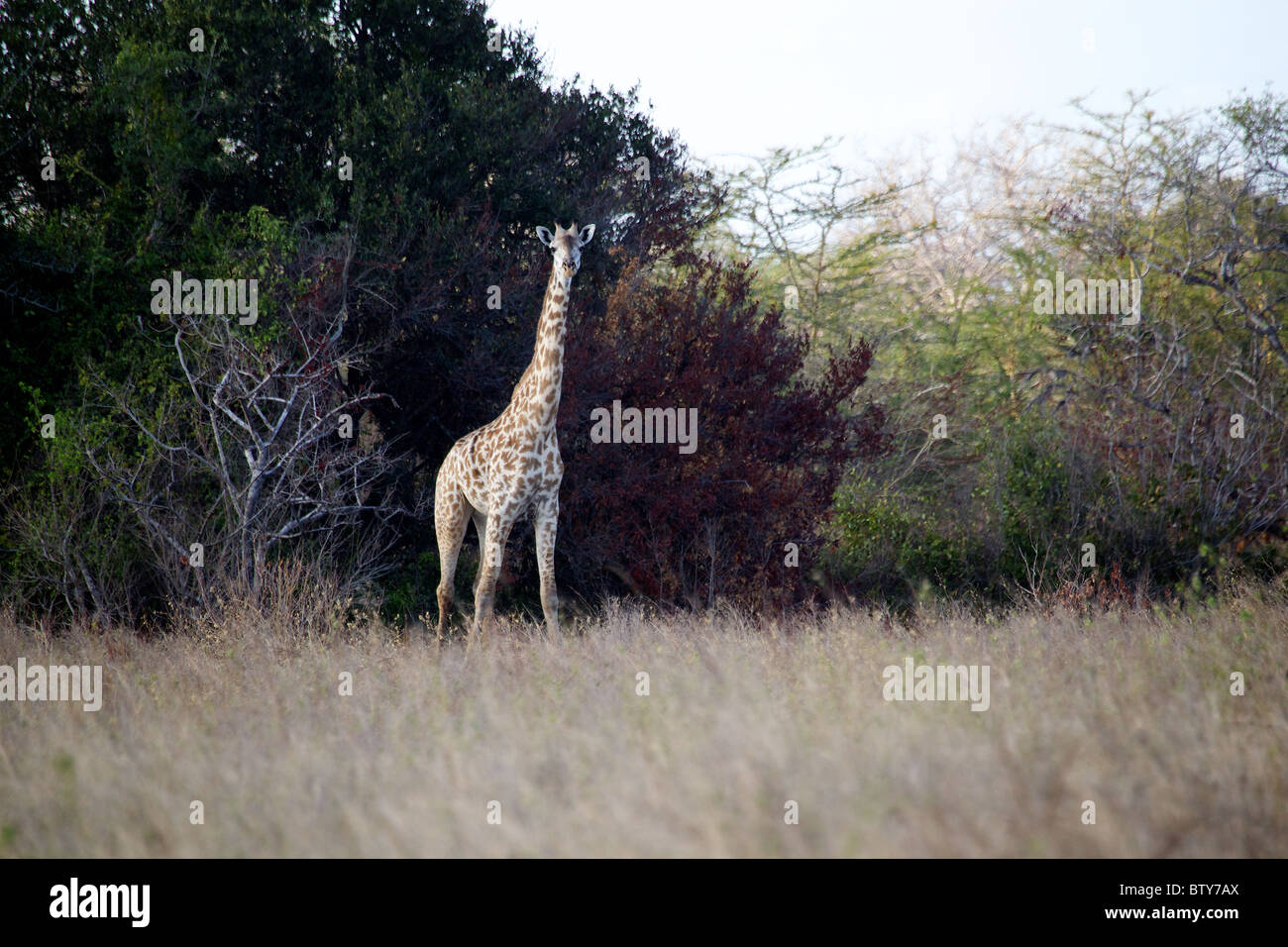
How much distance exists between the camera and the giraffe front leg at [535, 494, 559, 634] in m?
9.28

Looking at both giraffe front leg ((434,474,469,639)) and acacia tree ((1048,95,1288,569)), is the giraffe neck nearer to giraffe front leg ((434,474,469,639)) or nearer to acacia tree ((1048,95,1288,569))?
giraffe front leg ((434,474,469,639))

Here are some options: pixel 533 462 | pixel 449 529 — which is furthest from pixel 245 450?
pixel 533 462

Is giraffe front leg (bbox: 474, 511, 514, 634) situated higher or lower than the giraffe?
lower

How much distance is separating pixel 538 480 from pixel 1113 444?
829 centimetres

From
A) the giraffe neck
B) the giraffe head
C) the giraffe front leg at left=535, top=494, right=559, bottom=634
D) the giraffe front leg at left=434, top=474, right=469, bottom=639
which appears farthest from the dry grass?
the giraffe head

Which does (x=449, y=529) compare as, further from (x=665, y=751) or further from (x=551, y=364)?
(x=665, y=751)

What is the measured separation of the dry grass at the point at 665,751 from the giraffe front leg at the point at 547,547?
3.23 ft

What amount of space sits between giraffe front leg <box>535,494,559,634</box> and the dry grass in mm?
985

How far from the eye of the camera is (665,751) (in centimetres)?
521

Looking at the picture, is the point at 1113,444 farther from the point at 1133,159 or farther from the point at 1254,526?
the point at 1133,159

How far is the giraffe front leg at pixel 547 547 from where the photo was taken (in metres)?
9.28

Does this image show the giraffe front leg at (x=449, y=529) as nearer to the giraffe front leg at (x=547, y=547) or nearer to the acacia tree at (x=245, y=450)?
the acacia tree at (x=245, y=450)

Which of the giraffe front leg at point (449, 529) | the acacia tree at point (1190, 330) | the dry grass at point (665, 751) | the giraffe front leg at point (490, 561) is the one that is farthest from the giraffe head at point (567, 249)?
the acacia tree at point (1190, 330)
